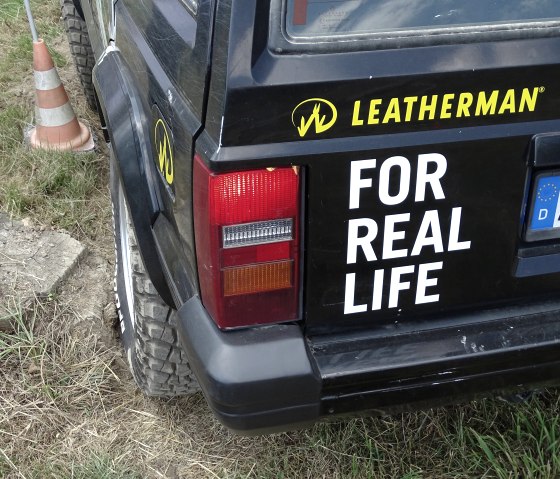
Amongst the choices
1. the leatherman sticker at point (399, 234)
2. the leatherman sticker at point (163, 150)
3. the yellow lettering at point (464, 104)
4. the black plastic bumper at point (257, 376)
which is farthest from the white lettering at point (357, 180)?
the leatherman sticker at point (163, 150)

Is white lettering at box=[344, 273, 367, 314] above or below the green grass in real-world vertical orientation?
above

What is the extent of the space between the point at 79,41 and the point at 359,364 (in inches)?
119

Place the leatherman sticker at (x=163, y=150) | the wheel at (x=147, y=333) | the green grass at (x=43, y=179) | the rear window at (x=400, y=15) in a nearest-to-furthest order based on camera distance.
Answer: the rear window at (x=400, y=15) < the leatherman sticker at (x=163, y=150) < the wheel at (x=147, y=333) < the green grass at (x=43, y=179)

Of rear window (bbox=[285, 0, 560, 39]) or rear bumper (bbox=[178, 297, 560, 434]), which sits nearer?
rear window (bbox=[285, 0, 560, 39])

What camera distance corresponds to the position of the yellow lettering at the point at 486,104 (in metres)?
1.50

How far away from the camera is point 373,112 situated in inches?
57.7

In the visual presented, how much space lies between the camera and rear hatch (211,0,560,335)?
1.43 metres

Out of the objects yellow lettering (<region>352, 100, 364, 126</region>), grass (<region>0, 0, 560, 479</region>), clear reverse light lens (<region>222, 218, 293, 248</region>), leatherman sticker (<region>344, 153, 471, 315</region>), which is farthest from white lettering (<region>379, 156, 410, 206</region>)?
grass (<region>0, 0, 560, 479</region>)

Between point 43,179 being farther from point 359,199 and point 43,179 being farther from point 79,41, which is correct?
point 359,199

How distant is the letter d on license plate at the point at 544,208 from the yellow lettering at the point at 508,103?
0.61ft

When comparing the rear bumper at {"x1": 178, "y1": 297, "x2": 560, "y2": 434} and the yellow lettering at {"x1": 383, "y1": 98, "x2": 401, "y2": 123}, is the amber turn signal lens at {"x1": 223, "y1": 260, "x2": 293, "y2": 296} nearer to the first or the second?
the rear bumper at {"x1": 178, "y1": 297, "x2": 560, "y2": 434}

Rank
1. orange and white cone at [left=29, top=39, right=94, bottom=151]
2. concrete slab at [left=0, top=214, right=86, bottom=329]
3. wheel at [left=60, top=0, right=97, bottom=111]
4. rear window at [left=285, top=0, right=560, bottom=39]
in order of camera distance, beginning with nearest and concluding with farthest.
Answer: rear window at [left=285, top=0, right=560, bottom=39], concrete slab at [left=0, top=214, right=86, bottom=329], orange and white cone at [left=29, top=39, right=94, bottom=151], wheel at [left=60, top=0, right=97, bottom=111]

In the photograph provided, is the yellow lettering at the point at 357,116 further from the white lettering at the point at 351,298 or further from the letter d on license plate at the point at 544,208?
the letter d on license plate at the point at 544,208

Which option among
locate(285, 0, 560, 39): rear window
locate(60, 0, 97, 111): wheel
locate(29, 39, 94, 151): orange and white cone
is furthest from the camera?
locate(60, 0, 97, 111): wheel
